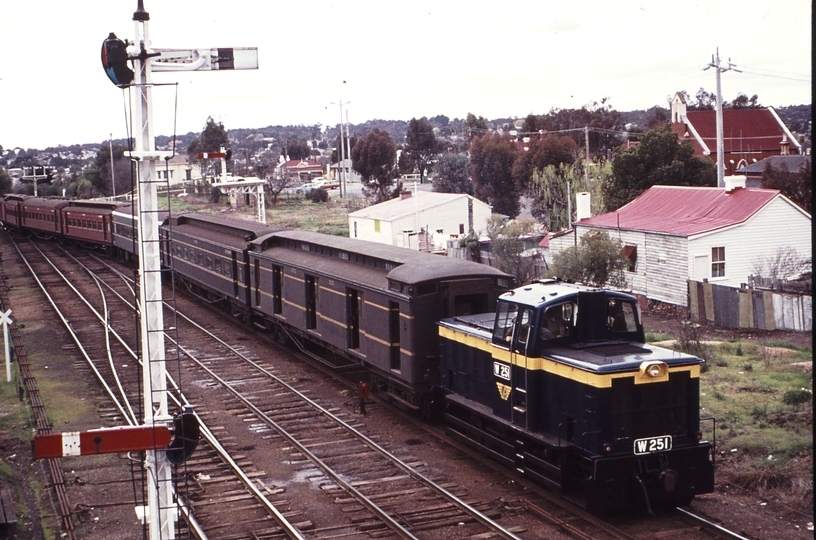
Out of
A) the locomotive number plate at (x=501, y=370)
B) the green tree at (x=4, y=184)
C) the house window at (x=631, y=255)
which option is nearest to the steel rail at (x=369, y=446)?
A: the locomotive number plate at (x=501, y=370)

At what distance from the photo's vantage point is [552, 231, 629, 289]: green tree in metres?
30.8

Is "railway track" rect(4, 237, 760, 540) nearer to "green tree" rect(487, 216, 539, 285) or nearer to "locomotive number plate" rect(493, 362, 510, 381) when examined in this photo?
"locomotive number plate" rect(493, 362, 510, 381)

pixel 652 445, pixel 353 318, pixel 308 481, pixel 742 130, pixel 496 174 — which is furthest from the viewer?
pixel 742 130

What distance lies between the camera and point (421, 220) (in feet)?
167

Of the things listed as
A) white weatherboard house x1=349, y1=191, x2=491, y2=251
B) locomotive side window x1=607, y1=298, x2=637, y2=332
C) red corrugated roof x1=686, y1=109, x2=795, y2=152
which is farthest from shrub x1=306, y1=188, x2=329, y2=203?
locomotive side window x1=607, y1=298, x2=637, y2=332

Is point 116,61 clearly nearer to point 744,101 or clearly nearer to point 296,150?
point 744,101

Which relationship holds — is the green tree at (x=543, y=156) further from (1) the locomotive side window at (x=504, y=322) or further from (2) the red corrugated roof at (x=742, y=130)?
(1) the locomotive side window at (x=504, y=322)

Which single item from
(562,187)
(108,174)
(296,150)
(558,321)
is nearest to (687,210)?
(562,187)

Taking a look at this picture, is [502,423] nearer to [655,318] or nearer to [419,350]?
[419,350]

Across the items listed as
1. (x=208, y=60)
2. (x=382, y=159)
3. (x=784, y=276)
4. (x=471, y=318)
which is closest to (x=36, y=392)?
(x=471, y=318)

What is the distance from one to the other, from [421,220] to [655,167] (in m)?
13.5

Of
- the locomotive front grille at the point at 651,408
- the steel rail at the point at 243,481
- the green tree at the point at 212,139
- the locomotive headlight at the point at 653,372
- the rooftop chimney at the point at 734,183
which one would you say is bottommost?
the steel rail at the point at 243,481

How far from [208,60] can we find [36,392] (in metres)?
14.0

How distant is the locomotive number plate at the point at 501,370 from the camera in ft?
44.9
